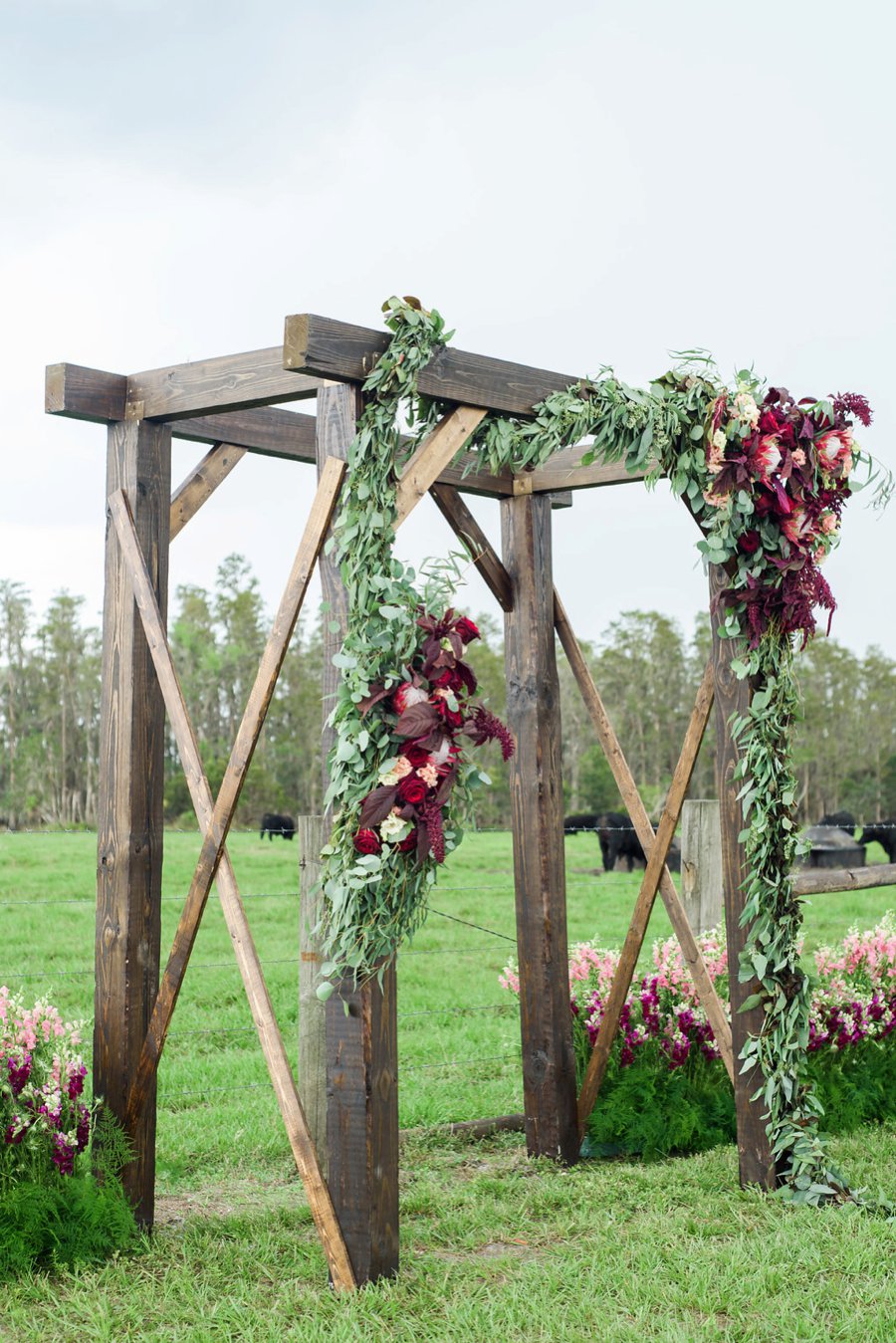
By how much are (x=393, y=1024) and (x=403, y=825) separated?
68 cm

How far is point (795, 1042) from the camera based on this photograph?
5.31 m

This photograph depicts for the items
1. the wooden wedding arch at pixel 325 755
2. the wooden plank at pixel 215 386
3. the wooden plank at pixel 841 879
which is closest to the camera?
the wooden wedding arch at pixel 325 755

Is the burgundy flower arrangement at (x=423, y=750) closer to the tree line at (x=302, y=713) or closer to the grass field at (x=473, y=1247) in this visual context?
the grass field at (x=473, y=1247)

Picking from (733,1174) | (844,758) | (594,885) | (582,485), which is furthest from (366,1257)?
(844,758)

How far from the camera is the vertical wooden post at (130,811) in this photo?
16.0 feet

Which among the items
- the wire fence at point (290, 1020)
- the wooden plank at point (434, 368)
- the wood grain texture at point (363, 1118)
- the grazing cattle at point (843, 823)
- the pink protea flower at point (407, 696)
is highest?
the wooden plank at point (434, 368)

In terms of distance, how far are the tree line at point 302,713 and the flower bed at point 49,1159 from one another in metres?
18.0

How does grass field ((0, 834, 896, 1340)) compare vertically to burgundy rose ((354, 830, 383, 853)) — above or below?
below

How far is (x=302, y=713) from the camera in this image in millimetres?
28312

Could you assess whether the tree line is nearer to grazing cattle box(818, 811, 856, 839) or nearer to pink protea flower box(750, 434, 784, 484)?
grazing cattle box(818, 811, 856, 839)

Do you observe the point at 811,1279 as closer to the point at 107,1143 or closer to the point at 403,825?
the point at 403,825

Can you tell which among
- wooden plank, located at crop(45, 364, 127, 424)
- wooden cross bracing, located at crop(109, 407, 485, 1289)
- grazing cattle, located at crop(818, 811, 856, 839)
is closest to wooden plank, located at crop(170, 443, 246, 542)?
wooden cross bracing, located at crop(109, 407, 485, 1289)

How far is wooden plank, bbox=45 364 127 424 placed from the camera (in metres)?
4.95

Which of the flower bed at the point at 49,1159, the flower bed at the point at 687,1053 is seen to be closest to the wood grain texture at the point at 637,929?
the flower bed at the point at 687,1053
